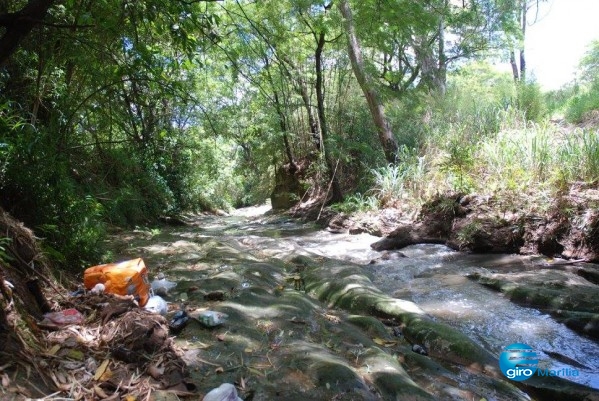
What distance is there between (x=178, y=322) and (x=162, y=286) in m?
0.93

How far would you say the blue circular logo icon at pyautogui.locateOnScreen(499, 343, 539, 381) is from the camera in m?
2.41

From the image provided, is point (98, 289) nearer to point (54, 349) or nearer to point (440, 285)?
point (54, 349)

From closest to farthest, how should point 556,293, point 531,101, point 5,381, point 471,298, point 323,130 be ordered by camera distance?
1. point 5,381
2. point 556,293
3. point 471,298
4. point 531,101
5. point 323,130

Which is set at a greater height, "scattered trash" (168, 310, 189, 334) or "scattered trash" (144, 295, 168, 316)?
"scattered trash" (144, 295, 168, 316)

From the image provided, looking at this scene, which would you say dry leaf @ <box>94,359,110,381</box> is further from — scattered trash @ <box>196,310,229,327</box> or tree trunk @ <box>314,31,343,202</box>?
tree trunk @ <box>314,31,343,202</box>

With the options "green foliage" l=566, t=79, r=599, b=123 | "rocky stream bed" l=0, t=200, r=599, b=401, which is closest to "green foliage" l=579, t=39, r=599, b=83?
"green foliage" l=566, t=79, r=599, b=123

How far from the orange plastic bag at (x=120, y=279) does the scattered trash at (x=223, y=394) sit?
3.91 feet

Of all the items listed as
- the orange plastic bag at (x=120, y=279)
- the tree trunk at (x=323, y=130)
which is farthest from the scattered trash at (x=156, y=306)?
the tree trunk at (x=323, y=130)

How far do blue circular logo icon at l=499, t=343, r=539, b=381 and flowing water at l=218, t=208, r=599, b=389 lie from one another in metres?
0.05

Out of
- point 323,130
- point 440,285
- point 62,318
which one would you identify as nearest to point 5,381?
point 62,318

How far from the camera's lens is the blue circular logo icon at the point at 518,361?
2412 mm

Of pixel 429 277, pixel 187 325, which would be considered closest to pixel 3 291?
pixel 187 325

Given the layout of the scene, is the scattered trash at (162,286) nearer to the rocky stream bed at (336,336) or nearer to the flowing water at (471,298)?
the rocky stream bed at (336,336)

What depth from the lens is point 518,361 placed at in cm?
255
